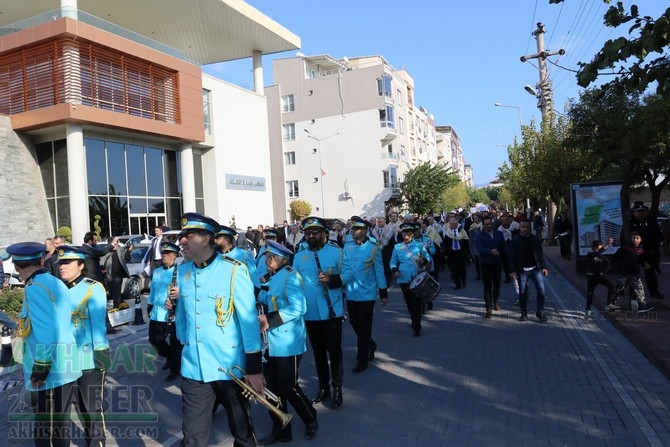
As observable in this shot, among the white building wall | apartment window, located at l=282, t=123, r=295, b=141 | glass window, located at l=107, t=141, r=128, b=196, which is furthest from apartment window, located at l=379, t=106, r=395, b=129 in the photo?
glass window, located at l=107, t=141, r=128, b=196

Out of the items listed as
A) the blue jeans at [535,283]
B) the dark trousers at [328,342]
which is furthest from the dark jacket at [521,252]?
the dark trousers at [328,342]

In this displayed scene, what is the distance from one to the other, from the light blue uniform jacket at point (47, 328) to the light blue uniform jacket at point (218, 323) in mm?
989

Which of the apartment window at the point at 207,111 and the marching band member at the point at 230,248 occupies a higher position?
the apartment window at the point at 207,111

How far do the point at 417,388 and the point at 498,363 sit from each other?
144 centimetres

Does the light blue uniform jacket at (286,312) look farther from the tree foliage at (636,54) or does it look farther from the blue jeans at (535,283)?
the blue jeans at (535,283)

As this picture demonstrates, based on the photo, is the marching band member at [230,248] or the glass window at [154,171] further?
the glass window at [154,171]

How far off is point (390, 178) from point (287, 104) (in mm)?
12922

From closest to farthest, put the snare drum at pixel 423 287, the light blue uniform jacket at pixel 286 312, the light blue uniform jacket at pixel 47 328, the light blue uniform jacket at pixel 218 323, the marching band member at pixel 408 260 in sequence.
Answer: the light blue uniform jacket at pixel 218 323 → the light blue uniform jacket at pixel 47 328 → the light blue uniform jacket at pixel 286 312 → the snare drum at pixel 423 287 → the marching band member at pixel 408 260

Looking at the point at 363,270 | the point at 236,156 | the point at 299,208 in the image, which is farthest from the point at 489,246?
the point at 299,208

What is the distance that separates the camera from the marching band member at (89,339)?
4.14 m

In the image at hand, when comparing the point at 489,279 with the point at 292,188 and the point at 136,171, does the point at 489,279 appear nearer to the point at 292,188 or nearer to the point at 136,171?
the point at 136,171

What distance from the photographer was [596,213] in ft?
45.5

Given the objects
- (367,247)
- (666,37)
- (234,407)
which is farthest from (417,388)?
(666,37)

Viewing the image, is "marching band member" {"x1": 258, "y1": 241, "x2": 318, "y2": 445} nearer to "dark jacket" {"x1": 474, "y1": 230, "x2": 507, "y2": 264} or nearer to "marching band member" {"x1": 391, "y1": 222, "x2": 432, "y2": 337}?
"marching band member" {"x1": 391, "y1": 222, "x2": 432, "y2": 337}
